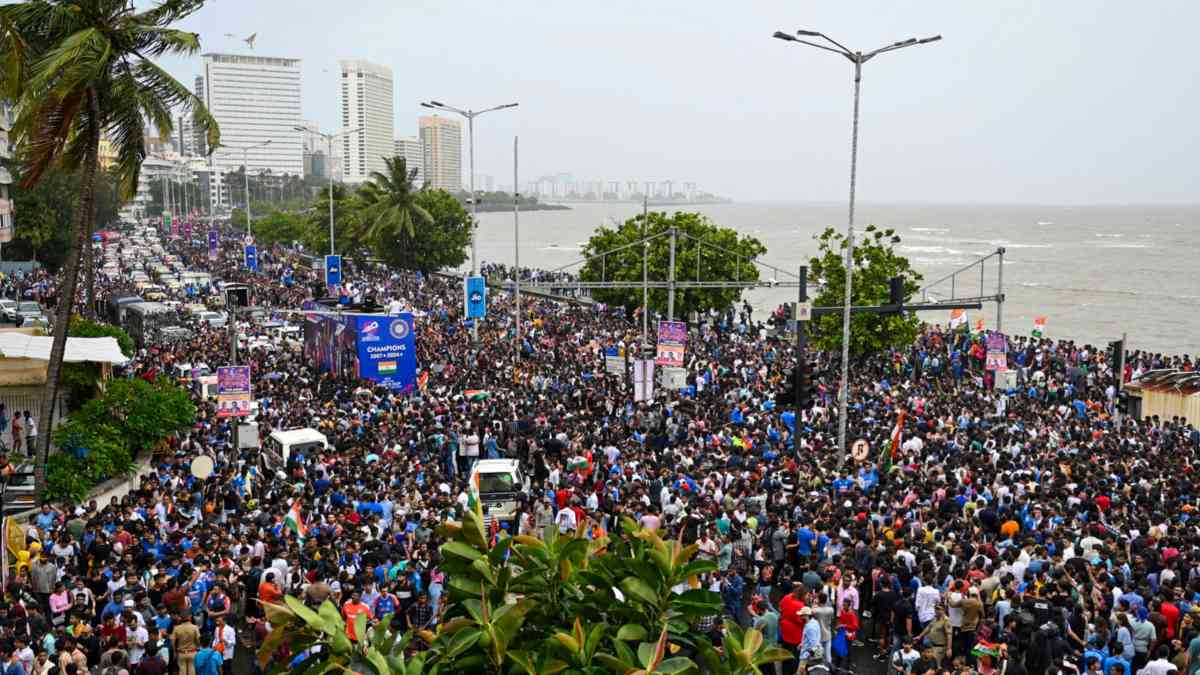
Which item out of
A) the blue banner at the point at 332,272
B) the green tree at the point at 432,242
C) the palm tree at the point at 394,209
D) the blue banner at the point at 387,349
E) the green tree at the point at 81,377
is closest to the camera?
the green tree at the point at 81,377

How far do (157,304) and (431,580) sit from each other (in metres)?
31.8

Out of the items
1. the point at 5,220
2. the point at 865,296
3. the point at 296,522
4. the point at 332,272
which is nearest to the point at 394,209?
the point at 332,272

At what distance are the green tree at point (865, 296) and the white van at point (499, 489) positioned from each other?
67.0ft

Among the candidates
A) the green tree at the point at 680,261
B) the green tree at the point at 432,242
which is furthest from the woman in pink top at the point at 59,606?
the green tree at the point at 432,242

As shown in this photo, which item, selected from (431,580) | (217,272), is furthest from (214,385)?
(217,272)

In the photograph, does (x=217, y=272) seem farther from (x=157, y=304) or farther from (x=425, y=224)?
(x=157, y=304)

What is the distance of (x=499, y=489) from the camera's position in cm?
1841

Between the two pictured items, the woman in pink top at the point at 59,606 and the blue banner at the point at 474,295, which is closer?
the woman in pink top at the point at 59,606

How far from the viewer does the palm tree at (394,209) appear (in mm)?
65312

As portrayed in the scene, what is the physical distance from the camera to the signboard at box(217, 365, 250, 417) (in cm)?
2112

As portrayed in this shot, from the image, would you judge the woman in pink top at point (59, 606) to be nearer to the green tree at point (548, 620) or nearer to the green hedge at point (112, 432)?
the green hedge at point (112, 432)

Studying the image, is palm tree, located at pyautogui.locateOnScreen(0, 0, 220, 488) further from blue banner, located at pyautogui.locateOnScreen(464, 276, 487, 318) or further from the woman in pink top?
blue banner, located at pyautogui.locateOnScreen(464, 276, 487, 318)

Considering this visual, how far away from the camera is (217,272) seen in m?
69.8

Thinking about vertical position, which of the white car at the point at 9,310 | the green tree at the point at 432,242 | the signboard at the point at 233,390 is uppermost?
the green tree at the point at 432,242
